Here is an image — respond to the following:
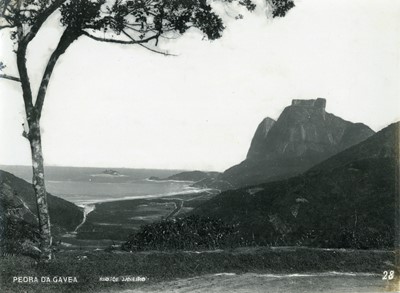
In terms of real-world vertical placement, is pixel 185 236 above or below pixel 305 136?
below

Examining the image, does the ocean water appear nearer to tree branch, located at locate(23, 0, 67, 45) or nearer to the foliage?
tree branch, located at locate(23, 0, 67, 45)

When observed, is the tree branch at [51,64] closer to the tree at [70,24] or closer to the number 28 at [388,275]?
the tree at [70,24]

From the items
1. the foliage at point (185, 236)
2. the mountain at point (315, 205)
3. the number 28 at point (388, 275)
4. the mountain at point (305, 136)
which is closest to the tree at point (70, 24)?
the foliage at point (185, 236)

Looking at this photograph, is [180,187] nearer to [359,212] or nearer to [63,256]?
[359,212]

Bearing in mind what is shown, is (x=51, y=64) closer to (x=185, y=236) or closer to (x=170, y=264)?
(x=170, y=264)

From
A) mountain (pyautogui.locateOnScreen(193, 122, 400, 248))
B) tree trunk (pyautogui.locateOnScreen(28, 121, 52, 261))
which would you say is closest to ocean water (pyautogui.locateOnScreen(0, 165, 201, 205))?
tree trunk (pyautogui.locateOnScreen(28, 121, 52, 261))

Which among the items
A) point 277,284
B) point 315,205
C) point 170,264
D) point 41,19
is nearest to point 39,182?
point 170,264

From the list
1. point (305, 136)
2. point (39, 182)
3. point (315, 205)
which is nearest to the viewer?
point (39, 182)
